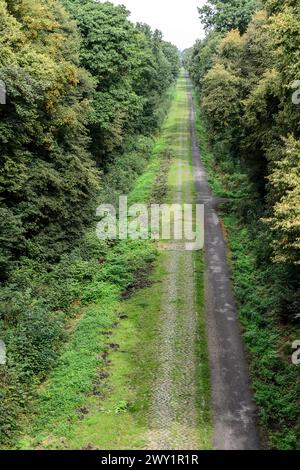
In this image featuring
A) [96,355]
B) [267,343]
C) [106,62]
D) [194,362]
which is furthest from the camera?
[106,62]

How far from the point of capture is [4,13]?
25141 mm

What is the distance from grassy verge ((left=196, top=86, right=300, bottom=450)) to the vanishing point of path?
433 millimetres

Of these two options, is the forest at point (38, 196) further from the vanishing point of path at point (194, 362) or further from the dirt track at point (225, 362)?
the dirt track at point (225, 362)

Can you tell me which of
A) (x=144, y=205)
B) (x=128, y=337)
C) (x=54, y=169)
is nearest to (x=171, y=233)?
(x=144, y=205)

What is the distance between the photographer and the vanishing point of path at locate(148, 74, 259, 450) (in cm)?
1667

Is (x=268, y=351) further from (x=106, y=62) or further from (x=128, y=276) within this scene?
(x=106, y=62)

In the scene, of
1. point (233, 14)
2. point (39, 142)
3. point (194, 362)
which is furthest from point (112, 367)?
point (233, 14)

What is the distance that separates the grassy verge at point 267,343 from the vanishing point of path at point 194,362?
1.42 ft

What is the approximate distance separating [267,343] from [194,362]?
11.7ft

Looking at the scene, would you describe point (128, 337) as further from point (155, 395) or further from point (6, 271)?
point (6, 271)

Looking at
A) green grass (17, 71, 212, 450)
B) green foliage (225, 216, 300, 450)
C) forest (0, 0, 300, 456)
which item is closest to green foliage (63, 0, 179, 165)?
forest (0, 0, 300, 456)

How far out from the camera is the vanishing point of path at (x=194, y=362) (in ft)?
54.7

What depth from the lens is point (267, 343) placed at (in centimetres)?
2186

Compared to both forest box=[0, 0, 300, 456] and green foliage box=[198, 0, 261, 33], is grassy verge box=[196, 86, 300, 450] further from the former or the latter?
green foliage box=[198, 0, 261, 33]
